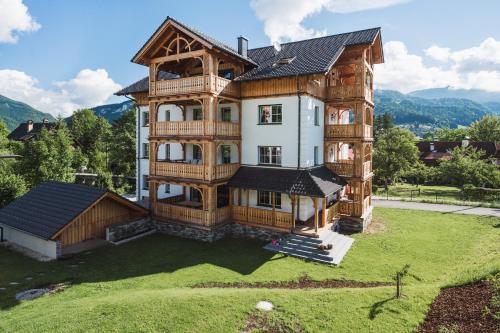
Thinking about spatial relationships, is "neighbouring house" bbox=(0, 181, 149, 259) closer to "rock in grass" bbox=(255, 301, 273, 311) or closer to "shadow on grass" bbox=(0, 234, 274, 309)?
"shadow on grass" bbox=(0, 234, 274, 309)

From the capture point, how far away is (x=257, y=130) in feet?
72.3

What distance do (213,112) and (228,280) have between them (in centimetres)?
1054

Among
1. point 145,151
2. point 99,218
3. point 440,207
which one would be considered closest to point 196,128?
point 99,218

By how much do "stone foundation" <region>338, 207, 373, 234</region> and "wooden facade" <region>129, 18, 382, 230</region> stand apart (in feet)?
1.29

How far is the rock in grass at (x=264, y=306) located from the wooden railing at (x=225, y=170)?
10459mm

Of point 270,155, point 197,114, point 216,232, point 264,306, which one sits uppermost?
point 197,114

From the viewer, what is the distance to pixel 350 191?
90.2 feet

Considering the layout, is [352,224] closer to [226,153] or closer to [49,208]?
[226,153]

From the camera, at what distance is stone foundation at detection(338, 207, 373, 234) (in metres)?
22.3

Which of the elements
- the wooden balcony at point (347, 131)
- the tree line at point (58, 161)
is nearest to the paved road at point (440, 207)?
the wooden balcony at point (347, 131)

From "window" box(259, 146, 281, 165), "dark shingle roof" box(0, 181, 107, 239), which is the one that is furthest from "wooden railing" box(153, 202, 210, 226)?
"window" box(259, 146, 281, 165)

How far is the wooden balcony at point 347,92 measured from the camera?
22266 mm

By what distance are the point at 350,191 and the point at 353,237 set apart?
7.28 m

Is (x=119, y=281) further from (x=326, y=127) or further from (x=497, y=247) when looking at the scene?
(x=497, y=247)
